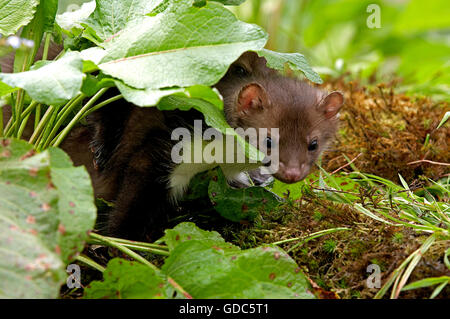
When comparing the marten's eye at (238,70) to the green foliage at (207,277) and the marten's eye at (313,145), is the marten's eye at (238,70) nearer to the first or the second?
the marten's eye at (313,145)

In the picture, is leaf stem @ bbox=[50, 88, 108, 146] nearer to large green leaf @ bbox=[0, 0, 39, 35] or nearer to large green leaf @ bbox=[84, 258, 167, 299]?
large green leaf @ bbox=[0, 0, 39, 35]

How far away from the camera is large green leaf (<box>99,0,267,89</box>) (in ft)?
5.63

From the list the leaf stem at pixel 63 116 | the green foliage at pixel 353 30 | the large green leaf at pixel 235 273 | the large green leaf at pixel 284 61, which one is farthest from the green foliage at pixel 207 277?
the green foliage at pixel 353 30

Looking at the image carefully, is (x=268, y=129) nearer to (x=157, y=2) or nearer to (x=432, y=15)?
(x=157, y=2)

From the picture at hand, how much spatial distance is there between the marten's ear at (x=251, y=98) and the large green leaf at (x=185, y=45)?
53 cm

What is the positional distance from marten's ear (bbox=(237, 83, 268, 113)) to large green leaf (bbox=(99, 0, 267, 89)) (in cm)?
53

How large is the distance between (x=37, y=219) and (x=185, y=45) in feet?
2.47

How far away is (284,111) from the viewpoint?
2.40 m

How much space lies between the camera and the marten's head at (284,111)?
7.69ft

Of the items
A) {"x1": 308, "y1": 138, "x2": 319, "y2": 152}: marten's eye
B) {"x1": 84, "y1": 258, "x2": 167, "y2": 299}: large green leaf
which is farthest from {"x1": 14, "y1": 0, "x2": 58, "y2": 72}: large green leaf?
{"x1": 308, "y1": 138, "x2": 319, "y2": 152}: marten's eye

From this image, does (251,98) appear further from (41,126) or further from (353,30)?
(353,30)

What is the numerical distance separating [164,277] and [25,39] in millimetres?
1120

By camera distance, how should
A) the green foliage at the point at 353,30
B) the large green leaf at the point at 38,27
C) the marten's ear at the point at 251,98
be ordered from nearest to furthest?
1. the large green leaf at the point at 38,27
2. the marten's ear at the point at 251,98
3. the green foliage at the point at 353,30
